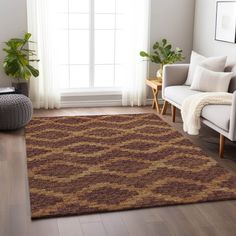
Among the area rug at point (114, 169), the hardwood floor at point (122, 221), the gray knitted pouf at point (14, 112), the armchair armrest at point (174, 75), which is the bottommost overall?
the hardwood floor at point (122, 221)

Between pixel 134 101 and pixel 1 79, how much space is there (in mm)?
1875

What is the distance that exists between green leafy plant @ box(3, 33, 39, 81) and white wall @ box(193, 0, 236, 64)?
7.68ft

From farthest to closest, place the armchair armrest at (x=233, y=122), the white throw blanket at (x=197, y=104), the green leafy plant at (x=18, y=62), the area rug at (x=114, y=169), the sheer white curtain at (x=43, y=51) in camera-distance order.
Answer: the sheer white curtain at (x=43, y=51) < the green leafy plant at (x=18, y=62) < the white throw blanket at (x=197, y=104) < the armchair armrest at (x=233, y=122) < the area rug at (x=114, y=169)

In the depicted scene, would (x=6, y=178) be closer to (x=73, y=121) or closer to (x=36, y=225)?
(x=36, y=225)

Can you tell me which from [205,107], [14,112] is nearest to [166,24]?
[205,107]

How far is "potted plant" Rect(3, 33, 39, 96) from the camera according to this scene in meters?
5.36

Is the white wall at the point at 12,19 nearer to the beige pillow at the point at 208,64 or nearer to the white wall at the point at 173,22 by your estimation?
the white wall at the point at 173,22

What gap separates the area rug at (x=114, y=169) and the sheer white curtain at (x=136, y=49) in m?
1.00

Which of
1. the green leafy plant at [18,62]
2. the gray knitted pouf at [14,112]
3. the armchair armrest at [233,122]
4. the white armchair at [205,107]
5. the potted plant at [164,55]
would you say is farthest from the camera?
the potted plant at [164,55]

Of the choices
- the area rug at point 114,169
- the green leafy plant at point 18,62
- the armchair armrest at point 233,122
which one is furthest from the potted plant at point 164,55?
the armchair armrest at point 233,122

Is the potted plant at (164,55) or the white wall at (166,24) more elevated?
the white wall at (166,24)

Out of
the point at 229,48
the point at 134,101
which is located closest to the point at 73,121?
the point at 134,101

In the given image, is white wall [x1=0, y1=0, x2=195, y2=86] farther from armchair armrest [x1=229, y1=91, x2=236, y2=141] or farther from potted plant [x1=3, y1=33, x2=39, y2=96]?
armchair armrest [x1=229, y1=91, x2=236, y2=141]

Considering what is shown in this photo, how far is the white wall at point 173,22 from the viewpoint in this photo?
6.06 meters
